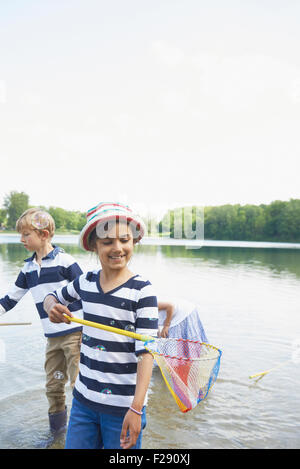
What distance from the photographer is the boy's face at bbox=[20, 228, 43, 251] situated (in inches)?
144

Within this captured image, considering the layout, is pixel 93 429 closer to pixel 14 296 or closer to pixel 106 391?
pixel 106 391


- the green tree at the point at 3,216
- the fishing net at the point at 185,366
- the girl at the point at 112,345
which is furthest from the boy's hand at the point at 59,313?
the green tree at the point at 3,216

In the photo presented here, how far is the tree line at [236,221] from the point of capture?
9500cm

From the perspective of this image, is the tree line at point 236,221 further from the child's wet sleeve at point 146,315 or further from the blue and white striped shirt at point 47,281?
the child's wet sleeve at point 146,315

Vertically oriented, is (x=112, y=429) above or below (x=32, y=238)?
below

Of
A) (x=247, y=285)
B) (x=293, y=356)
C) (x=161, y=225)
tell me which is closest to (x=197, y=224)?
(x=161, y=225)

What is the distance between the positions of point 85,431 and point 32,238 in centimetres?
183

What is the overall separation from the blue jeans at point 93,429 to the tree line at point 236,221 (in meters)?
90.1

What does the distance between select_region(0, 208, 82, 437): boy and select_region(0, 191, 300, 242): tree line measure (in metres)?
88.6

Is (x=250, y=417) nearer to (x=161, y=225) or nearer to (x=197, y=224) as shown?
(x=161, y=225)

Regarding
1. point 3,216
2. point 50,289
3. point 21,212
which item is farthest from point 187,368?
point 3,216

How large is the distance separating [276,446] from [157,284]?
10331mm

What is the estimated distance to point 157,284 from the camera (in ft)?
46.3

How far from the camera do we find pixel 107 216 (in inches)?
90.7
